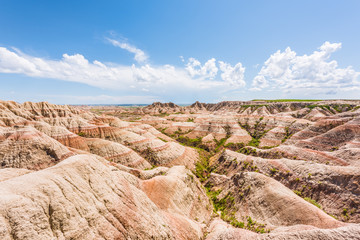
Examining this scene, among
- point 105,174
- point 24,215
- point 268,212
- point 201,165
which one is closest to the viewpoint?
point 24,215

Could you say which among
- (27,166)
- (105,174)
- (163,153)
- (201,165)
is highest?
(105,174)

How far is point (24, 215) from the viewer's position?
34.4 feet

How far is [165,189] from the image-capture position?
2580 centimetres

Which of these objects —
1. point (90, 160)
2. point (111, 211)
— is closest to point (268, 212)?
point (111, 211)

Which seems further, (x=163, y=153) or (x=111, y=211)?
(x=163, y=153)

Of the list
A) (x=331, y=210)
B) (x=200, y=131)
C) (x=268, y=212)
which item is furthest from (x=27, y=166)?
(x=200, y=131)

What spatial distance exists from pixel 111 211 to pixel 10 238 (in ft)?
23.1

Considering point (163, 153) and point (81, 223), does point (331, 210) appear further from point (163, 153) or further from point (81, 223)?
point (163, 153)

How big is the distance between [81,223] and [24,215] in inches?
157

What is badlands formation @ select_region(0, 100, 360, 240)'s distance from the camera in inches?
491

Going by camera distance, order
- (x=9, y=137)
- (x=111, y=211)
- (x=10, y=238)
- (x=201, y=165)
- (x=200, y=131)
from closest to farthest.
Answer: (x=10, y=238)
(x=111, y=211)
(x=9, y=137)
(x=201, y=165)
(x=200, y=131)

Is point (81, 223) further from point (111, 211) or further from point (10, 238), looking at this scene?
point (10, 238)

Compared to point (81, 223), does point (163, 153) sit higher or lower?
lower

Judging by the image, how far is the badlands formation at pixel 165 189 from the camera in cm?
1248
